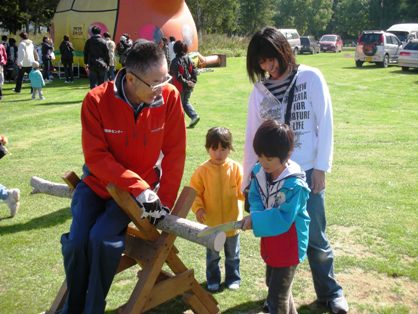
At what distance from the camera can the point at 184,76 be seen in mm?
10750

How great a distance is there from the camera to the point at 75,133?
10.3 meters

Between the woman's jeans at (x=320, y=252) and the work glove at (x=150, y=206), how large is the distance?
3.36 ft

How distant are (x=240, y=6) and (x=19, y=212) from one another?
58.9m

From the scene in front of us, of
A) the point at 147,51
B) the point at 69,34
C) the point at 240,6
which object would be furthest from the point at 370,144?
the point at 240,6

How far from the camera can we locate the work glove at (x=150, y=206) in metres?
3.01

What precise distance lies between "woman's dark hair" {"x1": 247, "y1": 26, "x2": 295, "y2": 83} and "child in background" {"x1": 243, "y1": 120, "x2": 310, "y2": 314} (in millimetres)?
533

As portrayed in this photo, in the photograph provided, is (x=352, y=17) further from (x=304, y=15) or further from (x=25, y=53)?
(x=25, y=53)

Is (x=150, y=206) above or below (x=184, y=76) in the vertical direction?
below

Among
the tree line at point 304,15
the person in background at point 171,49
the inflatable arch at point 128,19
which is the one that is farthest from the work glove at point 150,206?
the tree line at point 304,15

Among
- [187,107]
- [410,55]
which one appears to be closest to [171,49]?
[187,107]

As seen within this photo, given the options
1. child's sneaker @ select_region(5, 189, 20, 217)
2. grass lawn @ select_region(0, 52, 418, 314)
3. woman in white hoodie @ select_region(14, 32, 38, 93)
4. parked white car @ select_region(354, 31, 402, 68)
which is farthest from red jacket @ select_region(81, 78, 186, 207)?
parked white car @ select_region(354, 31, 402, 68)

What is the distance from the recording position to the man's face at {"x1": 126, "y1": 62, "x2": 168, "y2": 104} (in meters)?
3.13

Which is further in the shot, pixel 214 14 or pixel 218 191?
pixel 214 14

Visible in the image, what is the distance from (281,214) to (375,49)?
83.9 ft
